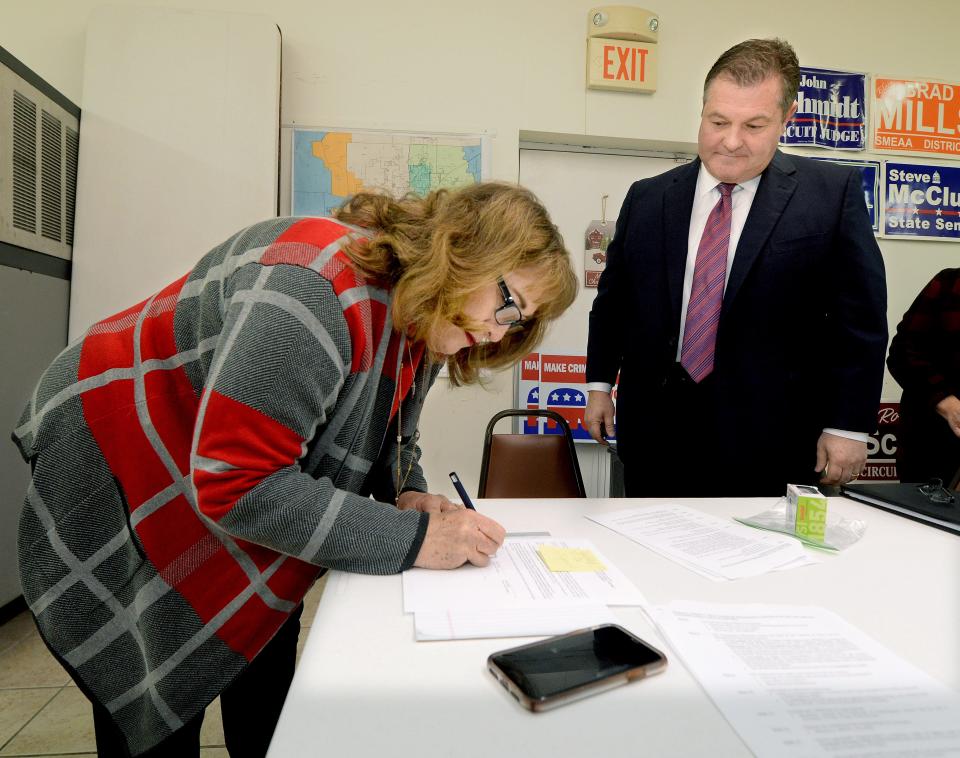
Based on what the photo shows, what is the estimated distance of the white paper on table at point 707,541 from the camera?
884mm

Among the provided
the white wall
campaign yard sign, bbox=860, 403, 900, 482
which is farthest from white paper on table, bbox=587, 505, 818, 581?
campaign yard sign, bbox=860, 403, 900, 482

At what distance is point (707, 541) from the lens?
99 centimetres

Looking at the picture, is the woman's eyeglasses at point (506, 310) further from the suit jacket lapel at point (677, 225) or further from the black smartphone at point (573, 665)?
the suit jacket lapel at point (677, 225)

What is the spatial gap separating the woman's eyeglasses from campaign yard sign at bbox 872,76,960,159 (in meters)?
2.98

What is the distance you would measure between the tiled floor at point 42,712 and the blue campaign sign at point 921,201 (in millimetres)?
3511

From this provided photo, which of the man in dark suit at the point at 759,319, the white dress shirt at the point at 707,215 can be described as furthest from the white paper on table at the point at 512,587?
the white dress shirt at the point at 707,215

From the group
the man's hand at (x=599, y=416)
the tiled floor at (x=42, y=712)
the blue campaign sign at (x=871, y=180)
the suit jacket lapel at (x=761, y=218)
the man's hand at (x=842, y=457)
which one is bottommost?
the tiled floor at (x=42, y=712)

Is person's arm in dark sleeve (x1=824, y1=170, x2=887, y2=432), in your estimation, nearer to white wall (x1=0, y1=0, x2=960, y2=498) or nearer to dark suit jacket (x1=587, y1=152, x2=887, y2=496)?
dark suit jacket (x1=587, y1=152, x2=887, y2=496)

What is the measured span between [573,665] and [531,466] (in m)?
1.38

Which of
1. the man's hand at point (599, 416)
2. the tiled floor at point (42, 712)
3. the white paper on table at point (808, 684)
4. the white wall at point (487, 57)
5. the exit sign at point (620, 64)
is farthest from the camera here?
the exit sign at point (620, 64)

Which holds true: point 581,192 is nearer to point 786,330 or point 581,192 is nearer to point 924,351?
point 924,351

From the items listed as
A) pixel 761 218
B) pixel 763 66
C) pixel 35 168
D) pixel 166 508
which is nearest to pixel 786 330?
pixel 761 218

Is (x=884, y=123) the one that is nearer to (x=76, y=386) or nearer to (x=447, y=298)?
(x=447, y=298)

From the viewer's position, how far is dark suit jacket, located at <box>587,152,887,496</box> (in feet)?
4.67
